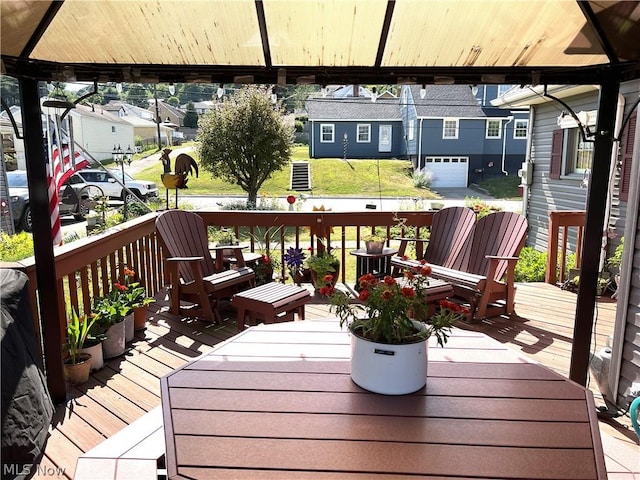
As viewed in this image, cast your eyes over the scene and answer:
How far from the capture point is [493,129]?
21188mm

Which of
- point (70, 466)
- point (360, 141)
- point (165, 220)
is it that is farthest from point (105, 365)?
point (360, 141)

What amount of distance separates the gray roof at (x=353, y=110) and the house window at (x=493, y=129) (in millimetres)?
3980

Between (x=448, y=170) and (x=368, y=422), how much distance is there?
21035 mm

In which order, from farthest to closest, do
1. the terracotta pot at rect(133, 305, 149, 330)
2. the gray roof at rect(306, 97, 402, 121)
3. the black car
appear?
1. the gray roof at rect(306, 97, 402, 121)
2. the black car
3. the terracotta pot at rect(133, 305, 149, 330)

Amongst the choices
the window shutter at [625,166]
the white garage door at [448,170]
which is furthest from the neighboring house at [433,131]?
the window shutter at [625,166]

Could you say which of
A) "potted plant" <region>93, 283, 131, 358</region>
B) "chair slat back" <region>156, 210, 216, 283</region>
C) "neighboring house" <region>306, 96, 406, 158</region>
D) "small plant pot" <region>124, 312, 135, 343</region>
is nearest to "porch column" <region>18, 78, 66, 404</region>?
"potted plant" <region>93, 283, 131, 358</region>

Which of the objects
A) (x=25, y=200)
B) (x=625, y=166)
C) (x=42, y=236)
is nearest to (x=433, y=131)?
(x=625, y=166)

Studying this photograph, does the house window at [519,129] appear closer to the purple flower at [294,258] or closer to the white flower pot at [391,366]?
the purple flower at [294,258]

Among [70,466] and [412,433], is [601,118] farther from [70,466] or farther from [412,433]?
[70,466]

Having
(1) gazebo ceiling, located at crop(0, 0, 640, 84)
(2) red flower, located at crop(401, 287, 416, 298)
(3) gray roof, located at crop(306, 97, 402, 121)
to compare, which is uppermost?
(3) gray roof, located at crop(306, 97, 402, 121)

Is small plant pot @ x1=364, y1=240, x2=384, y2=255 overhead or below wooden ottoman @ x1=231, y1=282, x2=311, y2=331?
overhead

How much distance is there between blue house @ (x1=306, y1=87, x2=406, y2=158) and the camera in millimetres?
21578

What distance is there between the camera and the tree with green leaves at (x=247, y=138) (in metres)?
11.5

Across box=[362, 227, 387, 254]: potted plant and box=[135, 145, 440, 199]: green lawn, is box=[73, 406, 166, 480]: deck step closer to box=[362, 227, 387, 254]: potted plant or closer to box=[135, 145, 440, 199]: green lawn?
box=[362, 227, 387, 254]: potted plant
